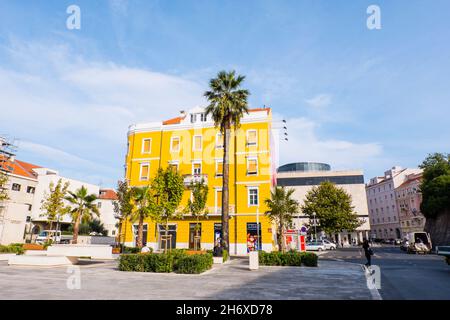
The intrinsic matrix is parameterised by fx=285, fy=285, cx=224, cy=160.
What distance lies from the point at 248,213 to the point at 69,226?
37.8 metres

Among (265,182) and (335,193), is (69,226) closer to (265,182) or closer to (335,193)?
(265,182)

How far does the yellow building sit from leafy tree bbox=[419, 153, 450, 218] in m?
29.0

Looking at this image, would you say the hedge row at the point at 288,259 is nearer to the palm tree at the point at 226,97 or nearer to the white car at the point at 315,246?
the palm tree at the point at 226,97

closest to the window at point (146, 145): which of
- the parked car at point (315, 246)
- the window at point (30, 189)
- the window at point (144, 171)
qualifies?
the window at point (144, 171)

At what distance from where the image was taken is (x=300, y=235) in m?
27.4

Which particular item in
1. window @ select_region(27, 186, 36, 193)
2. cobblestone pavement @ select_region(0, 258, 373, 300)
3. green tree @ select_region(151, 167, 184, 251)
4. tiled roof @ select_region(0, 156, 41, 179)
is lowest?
cobblestone pavement @ select_region(0, 258, 373, 300)

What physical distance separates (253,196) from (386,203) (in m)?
71.8

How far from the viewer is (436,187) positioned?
4512 cm

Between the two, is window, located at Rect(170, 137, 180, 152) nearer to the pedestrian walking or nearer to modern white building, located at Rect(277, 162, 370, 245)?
the pedestrian walking

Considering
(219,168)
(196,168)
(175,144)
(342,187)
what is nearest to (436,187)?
(342,187)

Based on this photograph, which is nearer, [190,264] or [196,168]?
[190,264]

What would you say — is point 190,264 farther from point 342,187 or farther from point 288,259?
point 342,187

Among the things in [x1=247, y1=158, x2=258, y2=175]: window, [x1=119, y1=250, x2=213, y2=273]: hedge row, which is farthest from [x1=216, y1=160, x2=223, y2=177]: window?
[x1=119, y1=250, x2=213, y2=273]: hedge row

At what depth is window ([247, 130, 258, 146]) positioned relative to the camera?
117ft
